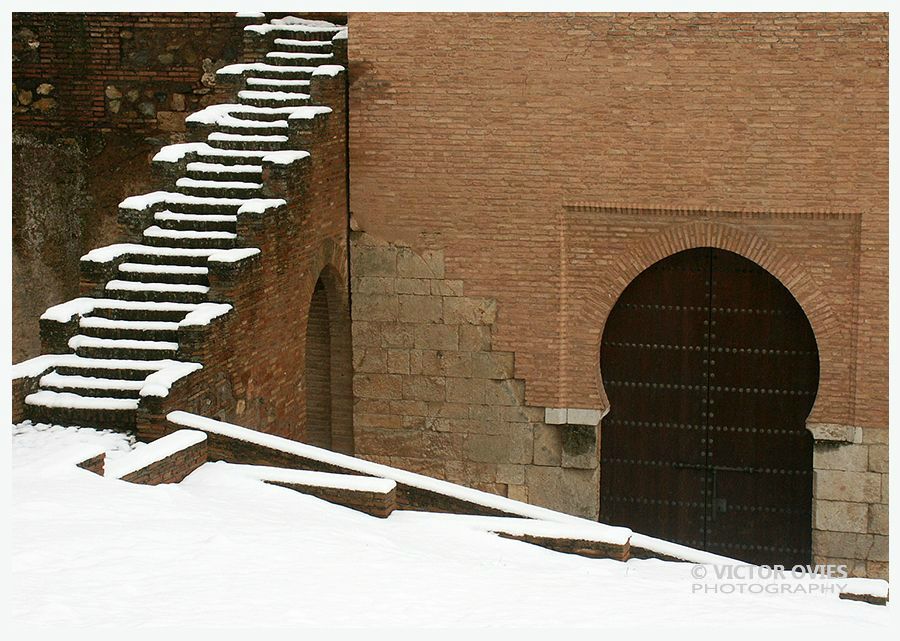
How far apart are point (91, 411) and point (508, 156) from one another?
391 centimetres

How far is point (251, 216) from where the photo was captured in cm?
1012

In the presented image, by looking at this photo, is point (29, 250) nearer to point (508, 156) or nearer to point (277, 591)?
point (508, 156)

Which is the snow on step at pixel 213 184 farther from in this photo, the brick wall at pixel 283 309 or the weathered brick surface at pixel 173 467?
the weathered brick surface at pixel 173 467

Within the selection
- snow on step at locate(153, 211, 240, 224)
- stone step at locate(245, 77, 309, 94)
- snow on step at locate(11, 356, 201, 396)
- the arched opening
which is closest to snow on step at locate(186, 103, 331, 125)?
stone step at locate(245, 77, 309, 94)

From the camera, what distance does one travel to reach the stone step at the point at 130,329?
31.6 ft

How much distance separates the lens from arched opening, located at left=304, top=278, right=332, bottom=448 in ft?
40.4

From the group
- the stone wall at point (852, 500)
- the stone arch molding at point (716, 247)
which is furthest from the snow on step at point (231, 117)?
the stone wall at point (852, 500)

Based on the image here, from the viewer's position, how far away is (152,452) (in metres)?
8.55

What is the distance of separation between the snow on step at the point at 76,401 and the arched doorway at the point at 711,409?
422cm

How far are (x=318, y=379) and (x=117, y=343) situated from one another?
305 cm

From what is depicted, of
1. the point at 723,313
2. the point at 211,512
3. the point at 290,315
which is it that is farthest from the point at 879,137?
the point at 211,512

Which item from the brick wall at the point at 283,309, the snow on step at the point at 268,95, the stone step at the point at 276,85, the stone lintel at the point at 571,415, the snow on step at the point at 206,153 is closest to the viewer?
the brick wall at the point at 283,309

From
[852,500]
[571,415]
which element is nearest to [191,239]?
[571,415]

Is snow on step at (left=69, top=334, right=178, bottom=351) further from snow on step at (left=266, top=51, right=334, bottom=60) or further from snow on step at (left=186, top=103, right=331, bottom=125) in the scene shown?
snow on step at (left=266, top=51, right=334, bottom=60)
